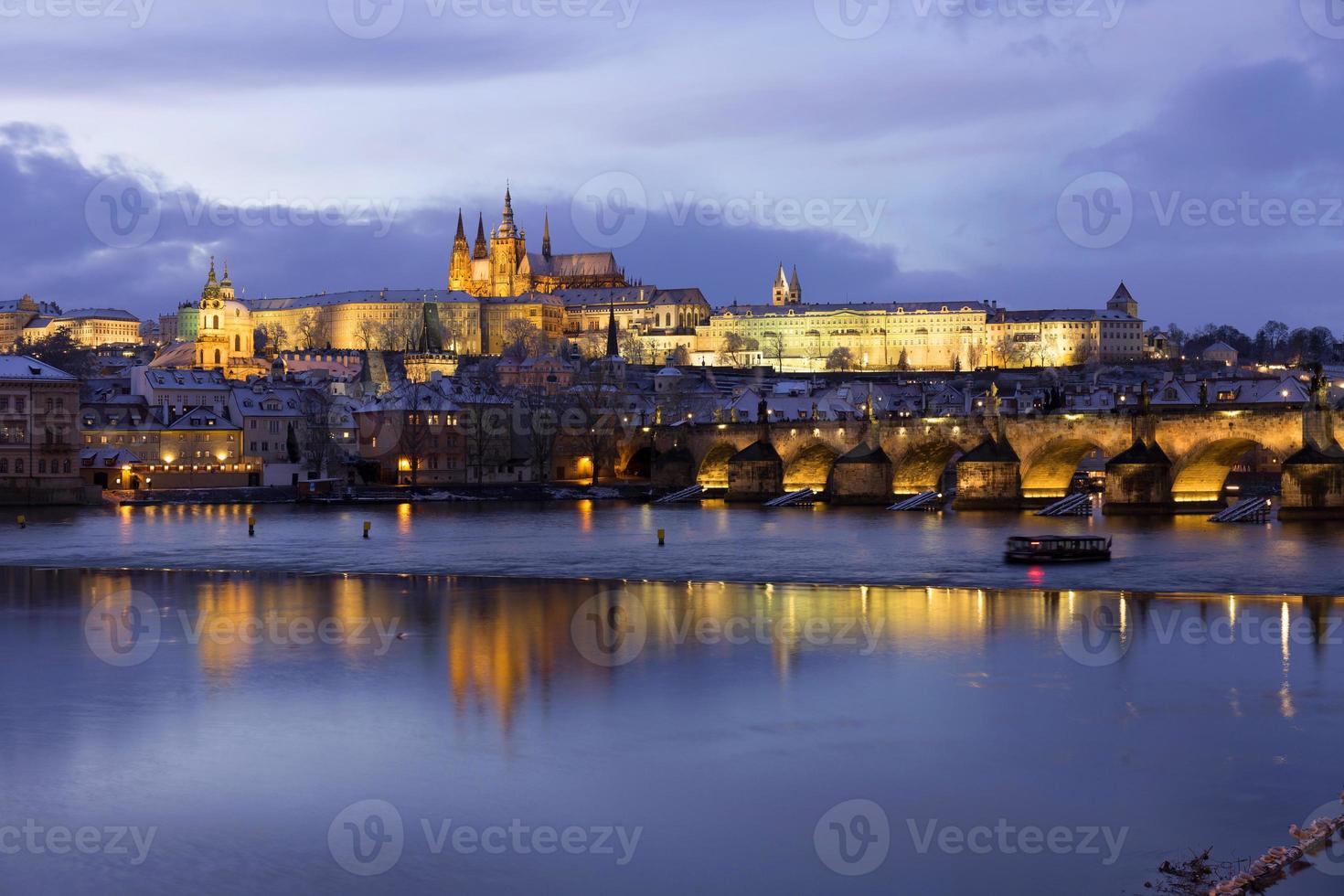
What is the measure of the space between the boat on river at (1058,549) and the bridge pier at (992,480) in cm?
2228

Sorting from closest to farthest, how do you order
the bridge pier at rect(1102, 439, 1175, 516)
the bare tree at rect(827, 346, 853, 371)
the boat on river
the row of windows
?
the boat on river
the bridge pier at rect(1102, 439, 1175, 516)
the row of windows
the bare tree at rect(827, 346, 853, 371)

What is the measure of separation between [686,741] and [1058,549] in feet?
71.9

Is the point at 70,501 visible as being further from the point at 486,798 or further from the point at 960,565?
the point at 486,798

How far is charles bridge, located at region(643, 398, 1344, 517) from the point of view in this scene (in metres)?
48.8

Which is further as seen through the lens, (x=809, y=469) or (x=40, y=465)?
(x=809, y=469)

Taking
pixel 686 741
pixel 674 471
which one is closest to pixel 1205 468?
pixel 674 471

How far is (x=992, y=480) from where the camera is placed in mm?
59594

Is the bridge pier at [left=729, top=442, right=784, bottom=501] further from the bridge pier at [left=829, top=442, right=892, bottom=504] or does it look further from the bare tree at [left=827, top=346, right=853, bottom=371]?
the bare tree at [left=827, top=346, right=853, bottom=371]

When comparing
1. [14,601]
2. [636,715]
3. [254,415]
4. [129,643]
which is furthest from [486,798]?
[254,415]

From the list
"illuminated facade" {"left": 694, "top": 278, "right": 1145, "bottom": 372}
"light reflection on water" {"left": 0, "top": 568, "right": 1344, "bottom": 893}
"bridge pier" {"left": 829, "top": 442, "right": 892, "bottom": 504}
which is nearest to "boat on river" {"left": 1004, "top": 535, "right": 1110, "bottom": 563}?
"light reflection on water" {"left": 0, "top": 568, "right": 1344, "bottom": 893}

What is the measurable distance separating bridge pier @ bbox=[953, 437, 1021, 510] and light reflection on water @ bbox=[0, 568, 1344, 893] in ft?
110

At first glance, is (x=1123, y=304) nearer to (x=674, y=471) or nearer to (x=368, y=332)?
(x=368, y=332)

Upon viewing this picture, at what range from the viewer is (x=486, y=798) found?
14055mm

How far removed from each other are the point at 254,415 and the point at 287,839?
6772 cm
